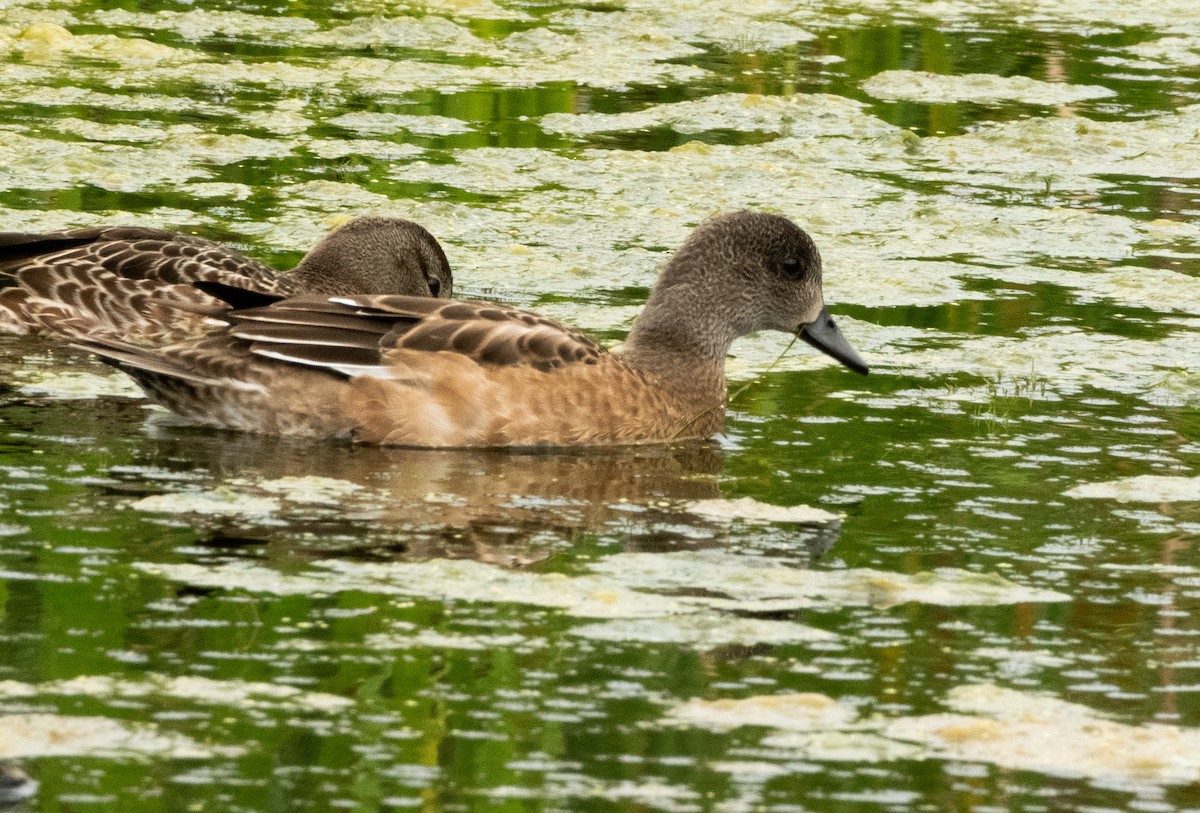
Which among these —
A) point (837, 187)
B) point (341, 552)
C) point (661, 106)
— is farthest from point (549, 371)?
point (661, 106)

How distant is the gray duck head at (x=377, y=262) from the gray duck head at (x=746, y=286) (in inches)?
50.9

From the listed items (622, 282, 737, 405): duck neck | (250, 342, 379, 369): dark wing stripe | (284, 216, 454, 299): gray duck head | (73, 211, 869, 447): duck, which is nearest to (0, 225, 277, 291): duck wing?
(284, 216, 454, 299): gray duck head

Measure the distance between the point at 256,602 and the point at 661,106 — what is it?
8.47 meters

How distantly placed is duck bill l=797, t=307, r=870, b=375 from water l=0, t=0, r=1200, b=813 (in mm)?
149

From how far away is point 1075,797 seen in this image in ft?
15.3

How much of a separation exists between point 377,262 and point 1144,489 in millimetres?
3685

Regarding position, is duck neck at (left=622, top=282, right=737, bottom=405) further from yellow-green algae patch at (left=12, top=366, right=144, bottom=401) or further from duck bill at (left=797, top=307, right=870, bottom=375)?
yellow-green algae patch at (left=12, top=366, right=144, bottom=401)

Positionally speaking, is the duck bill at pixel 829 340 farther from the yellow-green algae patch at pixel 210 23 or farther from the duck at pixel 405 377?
the yellow-green algae patch at pixel 210 23

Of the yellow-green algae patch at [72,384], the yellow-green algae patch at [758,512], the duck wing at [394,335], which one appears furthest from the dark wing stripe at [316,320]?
the yellow-green algae patch at [758,512]

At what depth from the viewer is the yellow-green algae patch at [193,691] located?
492cm

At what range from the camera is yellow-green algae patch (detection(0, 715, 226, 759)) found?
15.1 feet

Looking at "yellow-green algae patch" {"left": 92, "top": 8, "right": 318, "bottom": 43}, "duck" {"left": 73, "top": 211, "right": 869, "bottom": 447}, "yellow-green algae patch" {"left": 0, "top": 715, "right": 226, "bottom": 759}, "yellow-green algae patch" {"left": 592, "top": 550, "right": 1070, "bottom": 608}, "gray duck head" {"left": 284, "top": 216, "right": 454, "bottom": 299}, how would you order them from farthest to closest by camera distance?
"yellow-green algae patch" {"left": 92, "top": 8, "right": 318, "bottom": 43}, "gray duck head" {"left": 284, "top": 216, "right": 454, "bottom": 299}, "duck" {"left": 73, "top": 211, "right": 869, "bottom": 447}, "yellow-green algae patch" {"left": 592, "top": 550, "right": 1070, "bottom": 608}, "yellow-green algae patch" {"left": 0, "top": 715, "right": 226, "bottom": 759}

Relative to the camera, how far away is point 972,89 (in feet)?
48.9

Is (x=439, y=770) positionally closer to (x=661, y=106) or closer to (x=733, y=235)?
(x=733, y=235)
